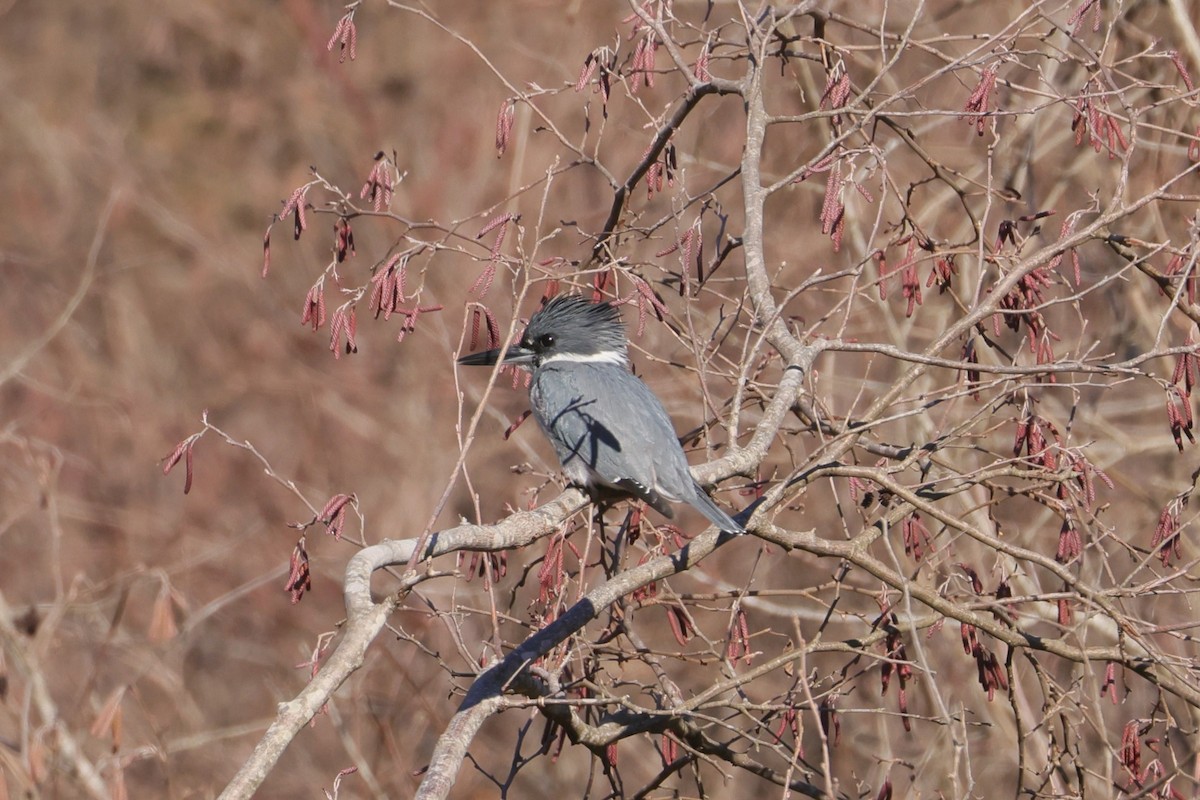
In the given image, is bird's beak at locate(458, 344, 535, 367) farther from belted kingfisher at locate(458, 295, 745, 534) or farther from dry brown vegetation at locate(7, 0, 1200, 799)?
dry brown vegetation at locate(7, 0, 1200, 799)

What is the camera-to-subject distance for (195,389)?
27.8ft

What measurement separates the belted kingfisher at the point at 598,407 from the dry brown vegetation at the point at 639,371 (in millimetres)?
156

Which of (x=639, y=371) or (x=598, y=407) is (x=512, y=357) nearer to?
(x=598, y=407)

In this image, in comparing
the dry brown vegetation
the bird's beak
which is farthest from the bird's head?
the dry brown vegetation

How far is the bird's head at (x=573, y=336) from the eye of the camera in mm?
3766

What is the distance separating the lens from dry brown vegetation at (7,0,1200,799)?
2.60m

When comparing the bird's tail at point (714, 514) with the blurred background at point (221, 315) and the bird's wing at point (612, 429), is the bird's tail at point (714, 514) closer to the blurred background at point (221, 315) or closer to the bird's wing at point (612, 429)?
the bird's wing at point (612, 429)

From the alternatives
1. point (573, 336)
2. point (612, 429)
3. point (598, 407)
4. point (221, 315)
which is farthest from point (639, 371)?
point (221, 315)

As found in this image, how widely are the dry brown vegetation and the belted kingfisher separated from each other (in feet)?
0.51

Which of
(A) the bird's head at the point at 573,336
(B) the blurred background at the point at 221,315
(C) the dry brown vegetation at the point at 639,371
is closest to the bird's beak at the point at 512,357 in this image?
(A) the bird's head at the point at 573,336

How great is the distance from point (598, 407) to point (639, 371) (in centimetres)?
234

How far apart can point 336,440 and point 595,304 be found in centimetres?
439

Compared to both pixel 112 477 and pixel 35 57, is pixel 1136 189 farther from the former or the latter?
pixel 35 57

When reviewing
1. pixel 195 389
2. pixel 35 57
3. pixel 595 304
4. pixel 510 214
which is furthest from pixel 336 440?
pixel 510 214
